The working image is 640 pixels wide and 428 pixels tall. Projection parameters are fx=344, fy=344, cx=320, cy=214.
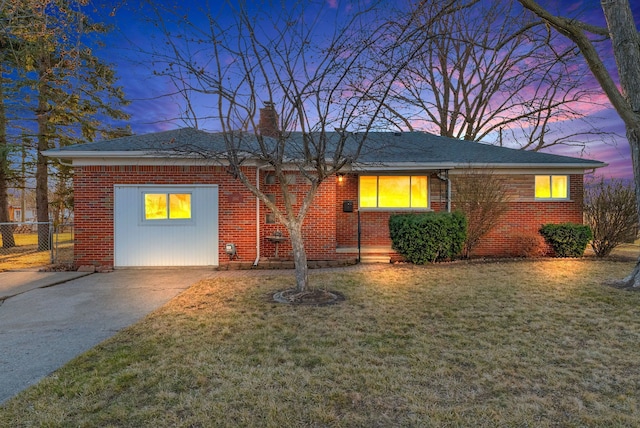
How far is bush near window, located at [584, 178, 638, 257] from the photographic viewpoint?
9.43 meters

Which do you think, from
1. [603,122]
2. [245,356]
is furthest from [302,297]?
[603,122]

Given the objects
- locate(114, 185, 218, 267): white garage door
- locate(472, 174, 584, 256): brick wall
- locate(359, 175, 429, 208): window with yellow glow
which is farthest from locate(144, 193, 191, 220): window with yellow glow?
locate(472, 174, 584, 256): brick wall

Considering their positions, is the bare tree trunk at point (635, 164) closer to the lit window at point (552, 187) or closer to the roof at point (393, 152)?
the roof at point (393, 152)

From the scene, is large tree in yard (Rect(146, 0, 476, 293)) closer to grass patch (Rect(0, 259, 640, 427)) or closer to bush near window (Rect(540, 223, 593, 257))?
grass patch (Rect(0, 259, 640, 427))

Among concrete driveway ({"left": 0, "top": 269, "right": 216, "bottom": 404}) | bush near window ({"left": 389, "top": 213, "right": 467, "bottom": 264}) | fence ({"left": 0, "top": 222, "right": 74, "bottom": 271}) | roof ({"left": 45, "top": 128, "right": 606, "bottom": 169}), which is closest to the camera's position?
concrete driveway ({"left": 0, "top": 269, "right": 216, "bottom": 404})

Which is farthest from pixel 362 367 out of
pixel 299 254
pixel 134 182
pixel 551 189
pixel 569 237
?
pixel 551 189

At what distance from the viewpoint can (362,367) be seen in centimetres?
316

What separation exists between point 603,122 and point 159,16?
18.7 metres

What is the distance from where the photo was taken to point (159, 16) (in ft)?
18.4

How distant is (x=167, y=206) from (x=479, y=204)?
332 inches

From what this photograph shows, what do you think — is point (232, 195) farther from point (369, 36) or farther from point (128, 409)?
point (128, 409)

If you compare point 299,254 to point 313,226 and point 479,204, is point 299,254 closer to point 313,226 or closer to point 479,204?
point 313,226

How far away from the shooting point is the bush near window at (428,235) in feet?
28.8

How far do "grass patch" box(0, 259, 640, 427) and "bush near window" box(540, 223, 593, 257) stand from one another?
15.2 feet
